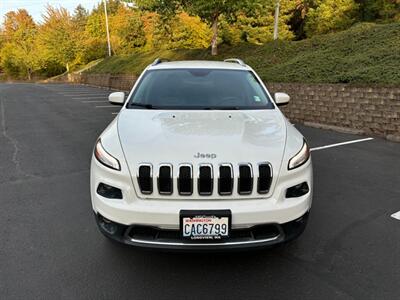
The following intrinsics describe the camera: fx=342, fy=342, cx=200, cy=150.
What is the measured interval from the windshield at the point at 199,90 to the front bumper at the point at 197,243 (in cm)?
143

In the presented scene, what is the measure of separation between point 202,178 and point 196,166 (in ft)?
0.30

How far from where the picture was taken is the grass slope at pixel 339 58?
796cm

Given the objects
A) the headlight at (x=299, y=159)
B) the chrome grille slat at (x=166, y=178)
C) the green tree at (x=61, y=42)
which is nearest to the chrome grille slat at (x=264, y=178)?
the headlight at (x=299, y=159)

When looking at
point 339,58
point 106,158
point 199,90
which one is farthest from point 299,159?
point 339,58

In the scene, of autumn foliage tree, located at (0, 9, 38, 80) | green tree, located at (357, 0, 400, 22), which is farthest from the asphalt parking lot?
autumn foliage tree, located at (0, 9, 38, 80)

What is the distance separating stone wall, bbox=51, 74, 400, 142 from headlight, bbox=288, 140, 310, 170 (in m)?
5.22

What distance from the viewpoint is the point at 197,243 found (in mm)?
2275

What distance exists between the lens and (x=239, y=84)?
385cm

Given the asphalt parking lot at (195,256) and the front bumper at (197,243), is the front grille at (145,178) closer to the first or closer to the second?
the front bumper at (197,243)

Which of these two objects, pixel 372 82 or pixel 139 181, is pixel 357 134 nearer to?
pixel 372 82

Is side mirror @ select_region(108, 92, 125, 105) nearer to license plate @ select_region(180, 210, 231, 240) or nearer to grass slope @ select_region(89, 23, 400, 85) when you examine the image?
license plate @ select_region(180, 210, 231, 240)

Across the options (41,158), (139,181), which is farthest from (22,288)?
(41,158)

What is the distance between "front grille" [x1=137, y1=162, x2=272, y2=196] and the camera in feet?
7.54

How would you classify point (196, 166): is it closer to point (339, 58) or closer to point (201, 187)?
point (201, 187)
